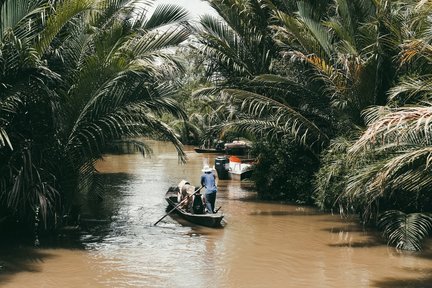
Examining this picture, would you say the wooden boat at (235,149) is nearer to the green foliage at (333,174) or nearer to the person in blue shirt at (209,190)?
the green foliage at (333,174)

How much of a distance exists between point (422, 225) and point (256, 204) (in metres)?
6.68

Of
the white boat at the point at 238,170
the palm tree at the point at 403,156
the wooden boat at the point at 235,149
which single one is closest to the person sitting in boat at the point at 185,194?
the palm tree at the point at 403,156

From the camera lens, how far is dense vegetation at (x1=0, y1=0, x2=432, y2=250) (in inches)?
384

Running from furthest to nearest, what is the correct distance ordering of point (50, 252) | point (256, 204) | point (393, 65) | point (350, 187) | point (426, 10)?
point (256, 204) → point (393, 65) → point (50, 252) → point (350, 187) → point (426, 10)

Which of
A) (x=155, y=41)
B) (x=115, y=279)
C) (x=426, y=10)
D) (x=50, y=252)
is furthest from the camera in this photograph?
(x=155, y=41)

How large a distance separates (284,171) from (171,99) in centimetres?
657

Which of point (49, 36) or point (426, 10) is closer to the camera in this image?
point (426, 10)

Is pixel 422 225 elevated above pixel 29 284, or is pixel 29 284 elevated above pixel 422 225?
pixel 422 225

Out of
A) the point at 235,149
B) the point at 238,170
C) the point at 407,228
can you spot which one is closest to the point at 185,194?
the point at 407,228

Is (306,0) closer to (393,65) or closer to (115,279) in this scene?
(393,65)

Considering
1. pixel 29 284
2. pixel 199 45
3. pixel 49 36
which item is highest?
pixel 199 45

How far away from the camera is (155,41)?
11.7 metres

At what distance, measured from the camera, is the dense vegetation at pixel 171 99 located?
974 centimetres

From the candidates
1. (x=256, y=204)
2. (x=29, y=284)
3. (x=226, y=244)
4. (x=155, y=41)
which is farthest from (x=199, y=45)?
(x=29, y=284)
